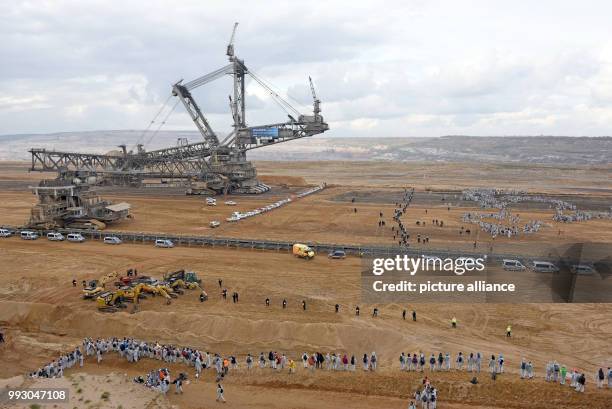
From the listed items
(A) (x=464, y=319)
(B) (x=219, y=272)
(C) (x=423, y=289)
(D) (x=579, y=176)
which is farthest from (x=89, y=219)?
(D) (x=579, y=176)

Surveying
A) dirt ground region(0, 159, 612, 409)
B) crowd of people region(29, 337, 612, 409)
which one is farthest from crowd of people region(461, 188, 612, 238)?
crowd of people region(29, 337, 612, 409)

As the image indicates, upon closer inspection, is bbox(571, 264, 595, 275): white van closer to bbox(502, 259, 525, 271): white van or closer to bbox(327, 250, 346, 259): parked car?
bbox(502, 259, 525, 271): white van

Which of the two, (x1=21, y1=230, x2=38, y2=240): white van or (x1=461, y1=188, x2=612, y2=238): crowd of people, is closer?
(x1=21, y1=230, x2=38, y2=240): white van

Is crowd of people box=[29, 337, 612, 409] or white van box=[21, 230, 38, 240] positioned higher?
white van box=[21, 230, 38, 240]

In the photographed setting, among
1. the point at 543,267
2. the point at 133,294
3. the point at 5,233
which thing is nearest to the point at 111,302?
the point at 133,294

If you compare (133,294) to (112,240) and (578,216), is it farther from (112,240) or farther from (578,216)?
(578,216)
